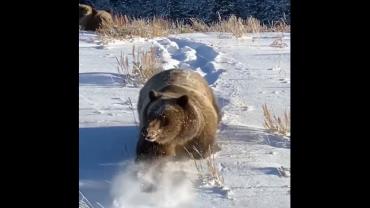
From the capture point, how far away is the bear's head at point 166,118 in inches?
126

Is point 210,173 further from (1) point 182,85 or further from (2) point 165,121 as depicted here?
(1) point 182,85

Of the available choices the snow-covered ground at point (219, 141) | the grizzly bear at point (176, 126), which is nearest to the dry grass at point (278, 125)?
the snow-covered ground at point (219, 141)

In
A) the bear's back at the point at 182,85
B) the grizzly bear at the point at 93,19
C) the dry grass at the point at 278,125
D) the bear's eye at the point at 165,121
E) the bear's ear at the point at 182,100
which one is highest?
the grizzly bear at the point at 93,19

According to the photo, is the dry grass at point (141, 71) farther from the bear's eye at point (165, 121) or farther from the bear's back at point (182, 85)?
the bear's eye at point (165, 121)

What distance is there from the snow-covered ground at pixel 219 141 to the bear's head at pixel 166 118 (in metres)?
0.18

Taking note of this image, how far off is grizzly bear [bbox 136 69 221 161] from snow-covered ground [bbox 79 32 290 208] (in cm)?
11

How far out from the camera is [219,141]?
12.4 ft

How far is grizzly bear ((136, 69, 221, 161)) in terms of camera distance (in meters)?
3.24

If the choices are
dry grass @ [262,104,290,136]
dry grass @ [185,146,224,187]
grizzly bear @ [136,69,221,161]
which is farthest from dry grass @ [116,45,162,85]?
dry grass @ [185,146,224,187]
